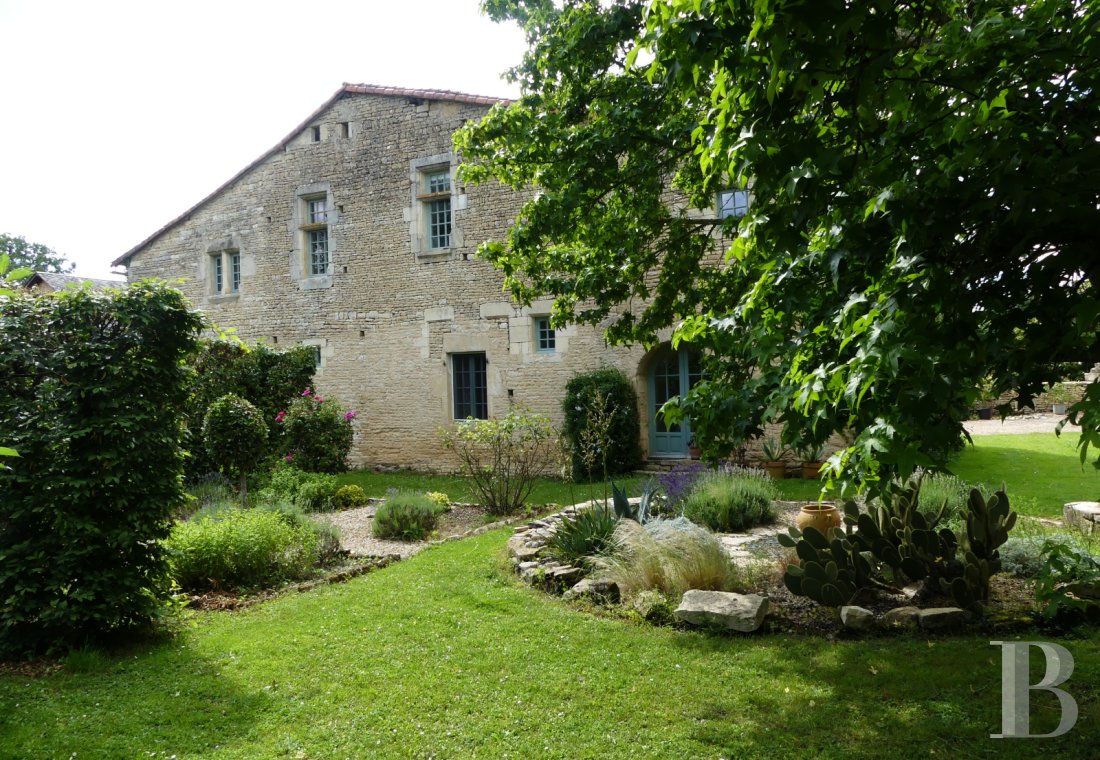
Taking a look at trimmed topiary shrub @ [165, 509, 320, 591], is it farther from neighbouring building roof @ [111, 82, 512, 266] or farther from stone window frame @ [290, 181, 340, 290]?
stone window frame @ [290, 181, 340, 290]

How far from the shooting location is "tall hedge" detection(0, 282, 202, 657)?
4.43 metres

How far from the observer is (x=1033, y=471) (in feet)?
35.4

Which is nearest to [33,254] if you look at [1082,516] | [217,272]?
[217,272]

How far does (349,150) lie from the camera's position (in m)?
15.5

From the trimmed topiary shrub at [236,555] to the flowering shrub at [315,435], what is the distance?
6389 millimetres

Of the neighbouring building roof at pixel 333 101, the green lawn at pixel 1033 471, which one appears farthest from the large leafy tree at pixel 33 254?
the green lawn at pixel 1033 471

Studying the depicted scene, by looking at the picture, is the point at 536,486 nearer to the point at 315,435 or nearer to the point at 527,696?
the point at 315,435

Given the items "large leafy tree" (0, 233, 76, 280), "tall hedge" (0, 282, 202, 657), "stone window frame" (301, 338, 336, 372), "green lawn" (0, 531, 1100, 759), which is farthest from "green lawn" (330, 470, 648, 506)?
"large leafy tree" (0, 233, 76, 280)

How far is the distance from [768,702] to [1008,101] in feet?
9.52

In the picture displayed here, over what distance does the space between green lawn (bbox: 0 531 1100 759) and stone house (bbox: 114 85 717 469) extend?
28.0 ft

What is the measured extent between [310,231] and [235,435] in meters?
8.09

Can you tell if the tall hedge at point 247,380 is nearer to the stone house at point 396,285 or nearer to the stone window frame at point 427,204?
the stone house at point 396,285

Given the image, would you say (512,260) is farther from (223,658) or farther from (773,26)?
(773,26)

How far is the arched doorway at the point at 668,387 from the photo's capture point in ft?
42.0
